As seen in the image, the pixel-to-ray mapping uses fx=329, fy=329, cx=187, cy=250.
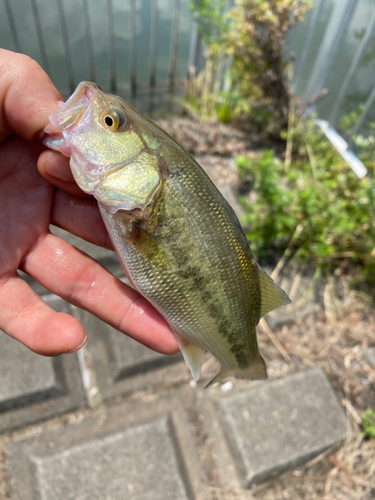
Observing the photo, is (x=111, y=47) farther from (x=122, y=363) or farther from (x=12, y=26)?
(x=122, y=363)

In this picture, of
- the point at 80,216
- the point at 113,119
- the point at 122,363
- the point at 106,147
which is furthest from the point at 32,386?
the point at 113,119

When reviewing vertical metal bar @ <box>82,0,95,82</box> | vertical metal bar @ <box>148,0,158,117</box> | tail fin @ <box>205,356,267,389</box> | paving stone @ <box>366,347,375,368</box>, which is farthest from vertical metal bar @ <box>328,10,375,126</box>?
tail fin @ <box>205,356,267,389</box>

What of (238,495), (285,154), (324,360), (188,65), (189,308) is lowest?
(238,495)

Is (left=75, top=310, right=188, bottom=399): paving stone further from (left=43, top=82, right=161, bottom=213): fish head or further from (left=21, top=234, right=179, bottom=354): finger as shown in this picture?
(left=43, top=82, right=161, bottom=213): fish head

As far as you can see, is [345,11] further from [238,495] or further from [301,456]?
[238,495]

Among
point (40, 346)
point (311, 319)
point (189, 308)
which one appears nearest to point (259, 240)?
point (311, 319)
